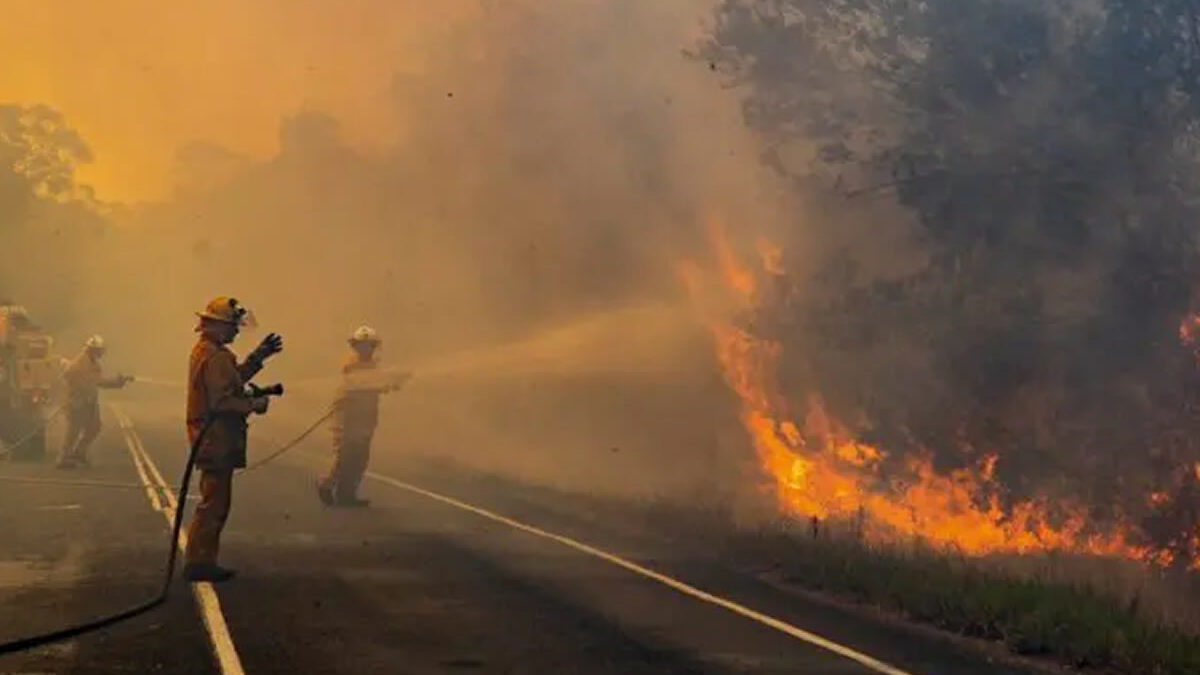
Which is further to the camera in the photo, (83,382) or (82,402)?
(83,382)

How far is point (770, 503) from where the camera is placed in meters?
24.9

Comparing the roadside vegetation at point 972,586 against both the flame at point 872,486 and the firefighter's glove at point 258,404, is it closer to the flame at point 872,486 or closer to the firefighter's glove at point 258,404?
the flame at point 872,486

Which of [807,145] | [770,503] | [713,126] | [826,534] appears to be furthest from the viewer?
[713,126]

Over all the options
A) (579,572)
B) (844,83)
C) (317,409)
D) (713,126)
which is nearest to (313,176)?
(317,409)

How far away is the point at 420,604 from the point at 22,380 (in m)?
17.4

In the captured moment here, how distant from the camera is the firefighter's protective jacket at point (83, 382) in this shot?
21594mm

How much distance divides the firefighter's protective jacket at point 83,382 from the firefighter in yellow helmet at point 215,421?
1141 cm

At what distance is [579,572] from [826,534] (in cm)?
340

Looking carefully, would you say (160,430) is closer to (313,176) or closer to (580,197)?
(580,197)

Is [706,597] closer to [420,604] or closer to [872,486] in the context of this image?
[420,604]

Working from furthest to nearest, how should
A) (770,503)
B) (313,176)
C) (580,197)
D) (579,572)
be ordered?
(313,176) < (580,197) < (770,503) < (579,572)

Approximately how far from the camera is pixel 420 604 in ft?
30.9

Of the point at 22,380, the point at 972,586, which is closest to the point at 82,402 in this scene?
the point at 22,380

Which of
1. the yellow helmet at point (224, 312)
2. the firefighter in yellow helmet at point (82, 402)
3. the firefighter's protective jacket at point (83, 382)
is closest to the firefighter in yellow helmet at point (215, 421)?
the yellow helmet at point (224, 312)
